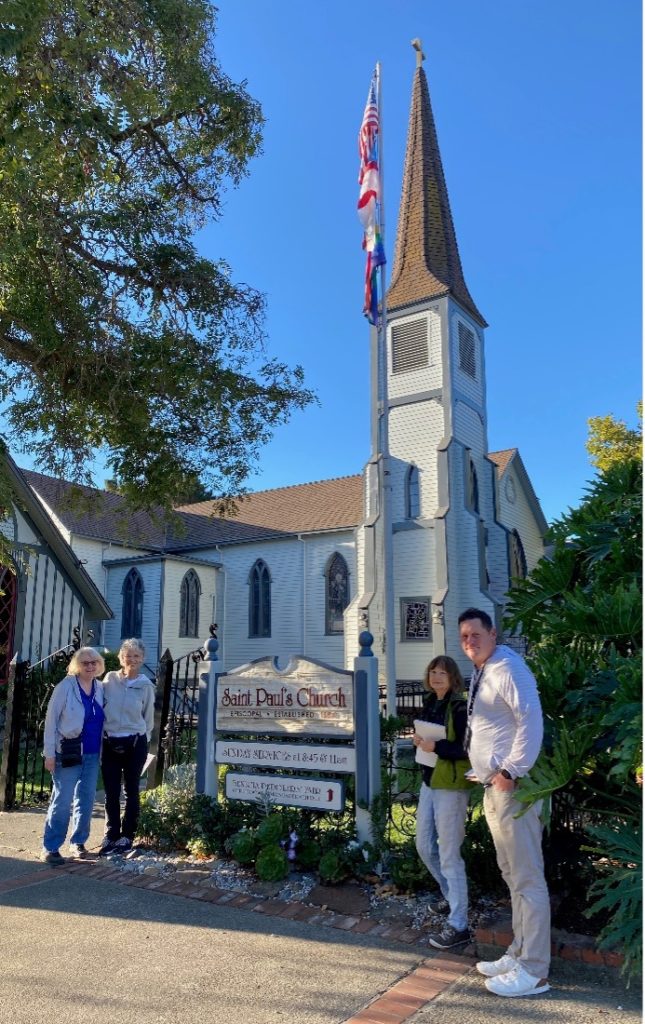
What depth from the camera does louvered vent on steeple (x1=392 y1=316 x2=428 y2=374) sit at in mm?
29058

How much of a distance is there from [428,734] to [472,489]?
23673 millimetres

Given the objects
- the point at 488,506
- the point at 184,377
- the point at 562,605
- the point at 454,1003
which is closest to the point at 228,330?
the point at 184,377

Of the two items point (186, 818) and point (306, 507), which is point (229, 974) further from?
point (306, 507)

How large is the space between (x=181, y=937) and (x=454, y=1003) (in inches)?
73.7

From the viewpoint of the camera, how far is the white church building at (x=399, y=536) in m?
26.6

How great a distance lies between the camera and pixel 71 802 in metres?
7.04

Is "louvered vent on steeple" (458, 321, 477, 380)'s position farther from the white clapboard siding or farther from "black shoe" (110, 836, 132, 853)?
"black shoe" (110, 836, 132, 853)

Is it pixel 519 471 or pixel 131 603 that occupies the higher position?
pixel 519 471

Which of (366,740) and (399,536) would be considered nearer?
(366,740)

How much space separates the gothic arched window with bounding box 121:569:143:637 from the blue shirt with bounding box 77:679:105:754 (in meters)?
22.1

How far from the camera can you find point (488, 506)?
28.7 metres

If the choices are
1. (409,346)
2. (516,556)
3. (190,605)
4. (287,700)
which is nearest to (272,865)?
(287,700)

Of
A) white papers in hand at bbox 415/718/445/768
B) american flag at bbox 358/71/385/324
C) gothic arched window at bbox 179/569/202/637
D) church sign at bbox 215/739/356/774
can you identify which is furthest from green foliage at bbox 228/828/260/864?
gothic arched window at bbox 179/569/202/637

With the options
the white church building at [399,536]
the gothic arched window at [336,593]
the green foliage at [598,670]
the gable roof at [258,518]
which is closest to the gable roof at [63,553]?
the white church building at [399,536]
